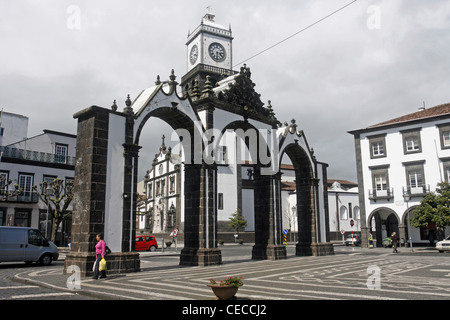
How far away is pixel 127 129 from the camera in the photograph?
1484 centimetres

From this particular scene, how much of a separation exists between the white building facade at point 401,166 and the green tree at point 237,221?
15859 millimetres

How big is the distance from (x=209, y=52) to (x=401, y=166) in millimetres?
27340

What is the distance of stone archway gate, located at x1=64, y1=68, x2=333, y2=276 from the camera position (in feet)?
44.8

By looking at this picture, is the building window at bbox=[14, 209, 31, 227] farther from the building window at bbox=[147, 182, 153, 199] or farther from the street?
the building window at bbox=[147, 182, 153, 199]

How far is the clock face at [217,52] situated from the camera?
4975 cm

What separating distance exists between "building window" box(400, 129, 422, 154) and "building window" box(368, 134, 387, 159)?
173 cm

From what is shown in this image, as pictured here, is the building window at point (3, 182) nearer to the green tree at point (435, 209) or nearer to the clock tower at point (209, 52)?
the clock tower at point (209, 52)

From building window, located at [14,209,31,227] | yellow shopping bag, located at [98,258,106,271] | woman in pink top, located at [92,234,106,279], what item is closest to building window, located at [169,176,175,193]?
building window, located at [14,209,31,227]

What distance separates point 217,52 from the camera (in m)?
50.3

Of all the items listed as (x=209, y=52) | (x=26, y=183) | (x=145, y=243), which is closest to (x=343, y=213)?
(x=209, y=52)

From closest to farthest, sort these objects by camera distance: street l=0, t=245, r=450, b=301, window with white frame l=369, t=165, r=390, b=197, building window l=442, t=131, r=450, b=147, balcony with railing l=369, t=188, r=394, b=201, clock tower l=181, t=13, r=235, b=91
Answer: street l=0, t=245, r=450, b=301
building window l=442, t=131, r=450, b=147
balcony with railing l=369, t=188, r=394, b=201
window with white frame l=369, t=165, r=390, b=197
clock tower l=181, t=13, r=235, b=91
